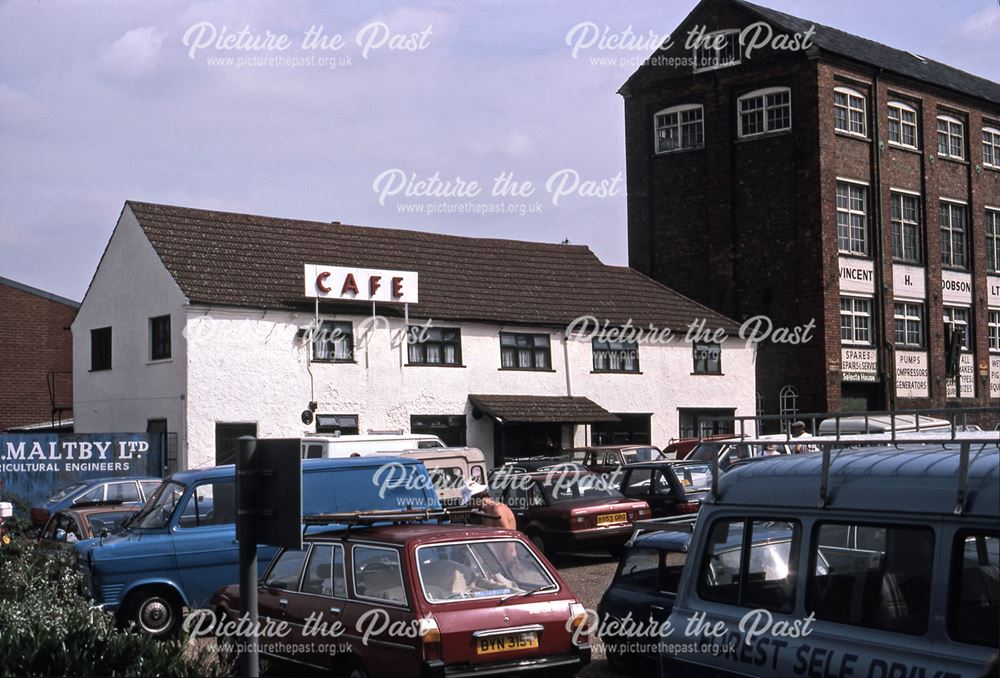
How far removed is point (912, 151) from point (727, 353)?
11006mm

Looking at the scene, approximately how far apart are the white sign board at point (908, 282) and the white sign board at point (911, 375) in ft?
6.90

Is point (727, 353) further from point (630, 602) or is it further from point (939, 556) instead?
point (939, 556)

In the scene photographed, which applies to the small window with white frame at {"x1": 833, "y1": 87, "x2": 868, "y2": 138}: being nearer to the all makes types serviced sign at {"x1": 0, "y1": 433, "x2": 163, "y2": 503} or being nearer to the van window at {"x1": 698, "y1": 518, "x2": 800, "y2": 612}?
the all makes types serviced sign at {"x1": 0, "y1": 433, "x2": 163, "y2": 503}

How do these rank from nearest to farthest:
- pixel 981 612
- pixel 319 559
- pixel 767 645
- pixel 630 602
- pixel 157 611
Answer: pixel 981 612 → pixel 767 645 → pixel 319 559 → pixel 630 602 → pixel 157 611

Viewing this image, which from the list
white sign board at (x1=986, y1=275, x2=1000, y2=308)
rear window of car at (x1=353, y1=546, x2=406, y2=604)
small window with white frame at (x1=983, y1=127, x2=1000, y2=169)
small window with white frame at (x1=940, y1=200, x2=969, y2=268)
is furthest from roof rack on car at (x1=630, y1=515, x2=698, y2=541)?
small window with white frame at (x1=983, y1=127, x2=1000, y2=169)

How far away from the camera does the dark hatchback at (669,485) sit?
20.8 meters

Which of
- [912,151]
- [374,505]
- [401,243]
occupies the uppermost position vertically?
[912,151]

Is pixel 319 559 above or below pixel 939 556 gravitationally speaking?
below

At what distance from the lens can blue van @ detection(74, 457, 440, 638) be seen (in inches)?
563

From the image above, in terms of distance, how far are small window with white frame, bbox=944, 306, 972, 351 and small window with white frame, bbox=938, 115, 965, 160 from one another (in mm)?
5804

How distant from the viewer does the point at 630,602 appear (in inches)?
443

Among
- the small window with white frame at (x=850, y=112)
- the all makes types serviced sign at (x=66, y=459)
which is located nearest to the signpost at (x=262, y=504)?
the all makes types serviced sign at (x=66, y=459)

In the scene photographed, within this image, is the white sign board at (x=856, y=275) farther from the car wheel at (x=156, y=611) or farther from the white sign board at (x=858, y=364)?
the car wheel at (x=156, y=611)

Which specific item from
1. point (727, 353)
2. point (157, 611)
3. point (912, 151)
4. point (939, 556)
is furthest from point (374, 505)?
point (912, 151)
